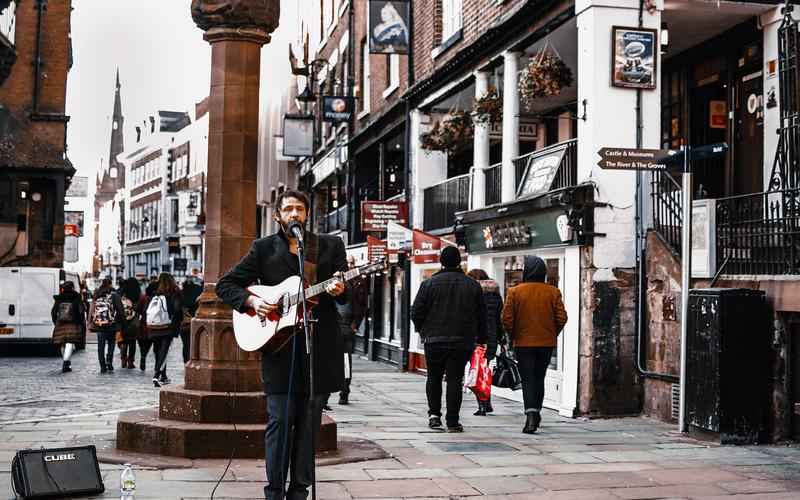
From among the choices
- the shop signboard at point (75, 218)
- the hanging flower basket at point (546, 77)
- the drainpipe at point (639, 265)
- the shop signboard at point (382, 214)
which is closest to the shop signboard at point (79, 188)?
the shop signboard at point (75, 218)

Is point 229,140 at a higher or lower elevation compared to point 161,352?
higher

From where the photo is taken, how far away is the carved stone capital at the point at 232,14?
934cm

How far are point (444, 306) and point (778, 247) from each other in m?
3.31

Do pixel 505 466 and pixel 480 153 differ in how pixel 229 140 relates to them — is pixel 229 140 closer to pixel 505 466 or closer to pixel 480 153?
pixel 505 466

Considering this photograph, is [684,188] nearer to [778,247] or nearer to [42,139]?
[778,247]

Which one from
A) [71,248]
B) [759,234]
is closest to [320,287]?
[759,234]

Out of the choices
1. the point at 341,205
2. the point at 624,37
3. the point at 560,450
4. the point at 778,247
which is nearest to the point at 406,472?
the point at 560,450

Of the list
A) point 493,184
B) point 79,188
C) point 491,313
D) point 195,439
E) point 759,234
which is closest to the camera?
point 195,439

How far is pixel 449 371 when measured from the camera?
1087 centimetres

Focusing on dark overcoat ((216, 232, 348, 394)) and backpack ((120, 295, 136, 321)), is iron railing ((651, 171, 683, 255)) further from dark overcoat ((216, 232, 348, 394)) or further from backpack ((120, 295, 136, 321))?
backpack ((120, 295, 136, 321))

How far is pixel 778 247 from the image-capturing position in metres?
10.5

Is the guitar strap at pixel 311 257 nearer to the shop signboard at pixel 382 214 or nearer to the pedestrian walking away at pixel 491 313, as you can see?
the pedestrian walking away at pixel 491 313

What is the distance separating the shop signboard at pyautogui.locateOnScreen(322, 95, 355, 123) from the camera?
26812 millimetres

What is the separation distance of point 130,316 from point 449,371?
1074 centimetres
